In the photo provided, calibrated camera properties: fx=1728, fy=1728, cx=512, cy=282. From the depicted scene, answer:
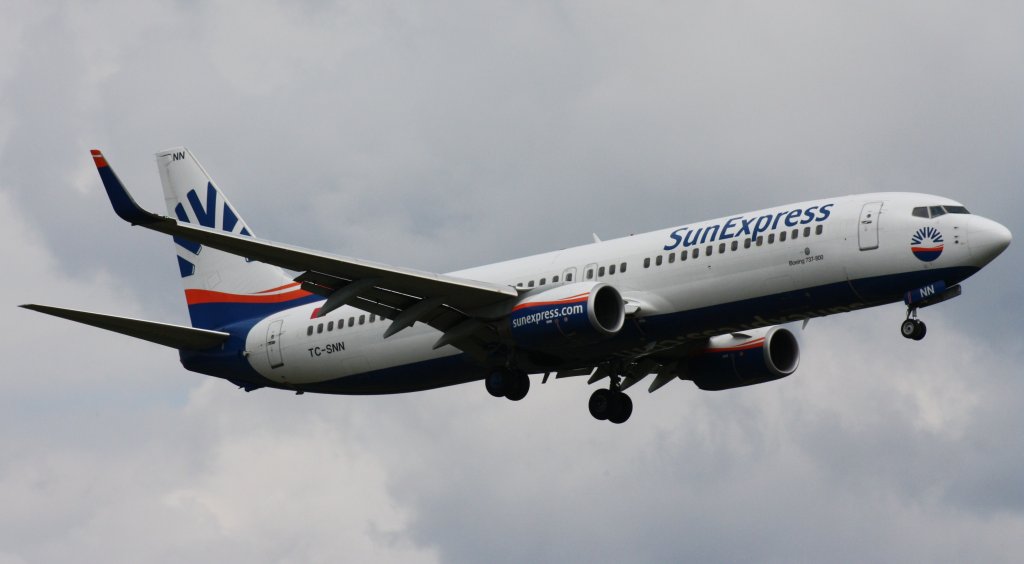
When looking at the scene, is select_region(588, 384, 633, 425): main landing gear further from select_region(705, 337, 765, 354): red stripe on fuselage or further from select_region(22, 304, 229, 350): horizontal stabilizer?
select_region(22, 304, 229, 350): horizontal stabilizer

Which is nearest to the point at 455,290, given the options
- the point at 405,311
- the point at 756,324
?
the point at 405,311

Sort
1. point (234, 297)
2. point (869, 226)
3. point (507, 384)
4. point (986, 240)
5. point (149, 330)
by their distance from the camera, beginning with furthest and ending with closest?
point (234, 297), point (149, 330), point (507, 384), point (869, 226), point (986, 240)

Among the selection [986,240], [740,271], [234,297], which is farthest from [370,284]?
[986,240]

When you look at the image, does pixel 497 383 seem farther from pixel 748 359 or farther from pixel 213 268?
pixel 213 268

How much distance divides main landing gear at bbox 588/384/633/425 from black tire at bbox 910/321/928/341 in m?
11.4

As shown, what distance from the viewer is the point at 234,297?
58.0 metres

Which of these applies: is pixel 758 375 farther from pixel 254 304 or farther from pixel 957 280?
pixel 254 304

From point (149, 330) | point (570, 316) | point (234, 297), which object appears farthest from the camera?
point (234, 297)

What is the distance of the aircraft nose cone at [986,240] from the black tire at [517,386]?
13339mm

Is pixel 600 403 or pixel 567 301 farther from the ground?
pixel 600 403

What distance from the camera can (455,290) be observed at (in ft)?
159

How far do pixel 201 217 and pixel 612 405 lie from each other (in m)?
16.4

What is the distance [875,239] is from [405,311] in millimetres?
13300

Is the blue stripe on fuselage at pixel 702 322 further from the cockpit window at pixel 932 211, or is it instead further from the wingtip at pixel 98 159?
the wingtip at pixel 98 159
